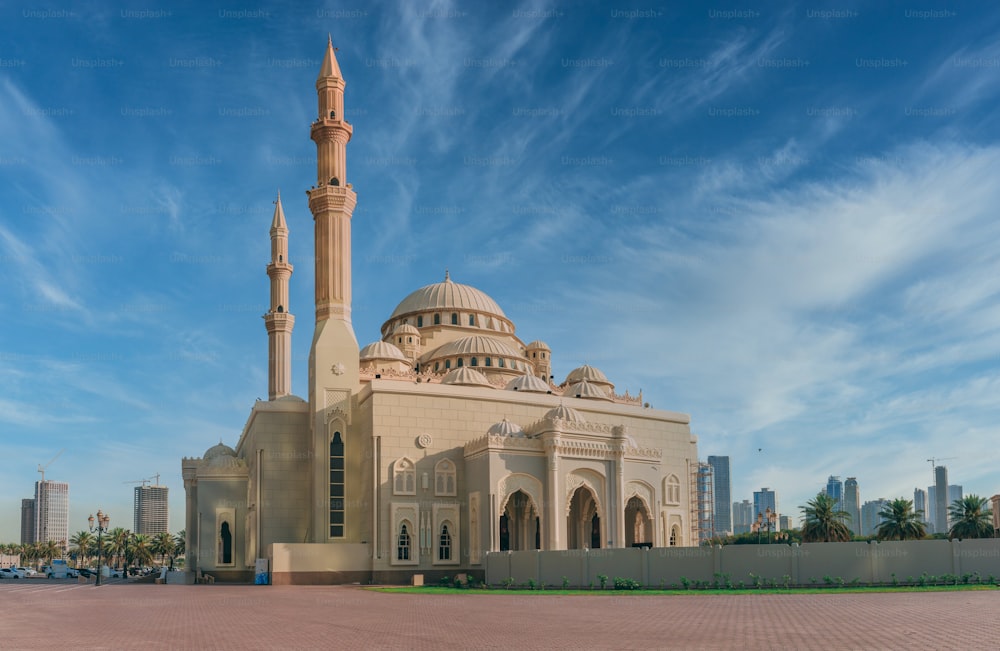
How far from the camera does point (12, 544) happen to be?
6147 inches

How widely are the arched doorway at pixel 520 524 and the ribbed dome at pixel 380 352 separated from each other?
1324 centimetres

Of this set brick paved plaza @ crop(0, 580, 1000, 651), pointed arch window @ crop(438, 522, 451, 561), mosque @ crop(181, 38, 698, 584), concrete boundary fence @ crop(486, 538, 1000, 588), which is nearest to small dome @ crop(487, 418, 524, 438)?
mosque @ crop(181, 38, 698, 584)

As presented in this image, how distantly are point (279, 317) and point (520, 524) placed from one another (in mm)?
22051

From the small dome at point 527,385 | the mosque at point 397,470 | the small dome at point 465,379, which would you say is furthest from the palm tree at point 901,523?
the small dome at point 465,379

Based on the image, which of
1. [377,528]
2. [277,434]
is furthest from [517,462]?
[277,434]

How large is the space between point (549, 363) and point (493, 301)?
231 inches

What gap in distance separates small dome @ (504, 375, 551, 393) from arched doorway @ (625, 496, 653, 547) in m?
8.51

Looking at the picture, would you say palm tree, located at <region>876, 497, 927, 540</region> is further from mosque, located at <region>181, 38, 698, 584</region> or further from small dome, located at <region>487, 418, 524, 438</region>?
small dome, located at <region>487, 418, 524, 438</region>

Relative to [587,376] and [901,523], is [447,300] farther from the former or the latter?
[901,523]

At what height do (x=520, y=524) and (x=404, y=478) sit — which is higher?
(x=404, y=478)

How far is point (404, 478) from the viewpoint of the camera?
43.6m

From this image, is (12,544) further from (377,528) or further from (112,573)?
(377,528)

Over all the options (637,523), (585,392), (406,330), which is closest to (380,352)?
(406,330)

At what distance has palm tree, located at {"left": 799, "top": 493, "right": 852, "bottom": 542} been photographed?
5678cm
